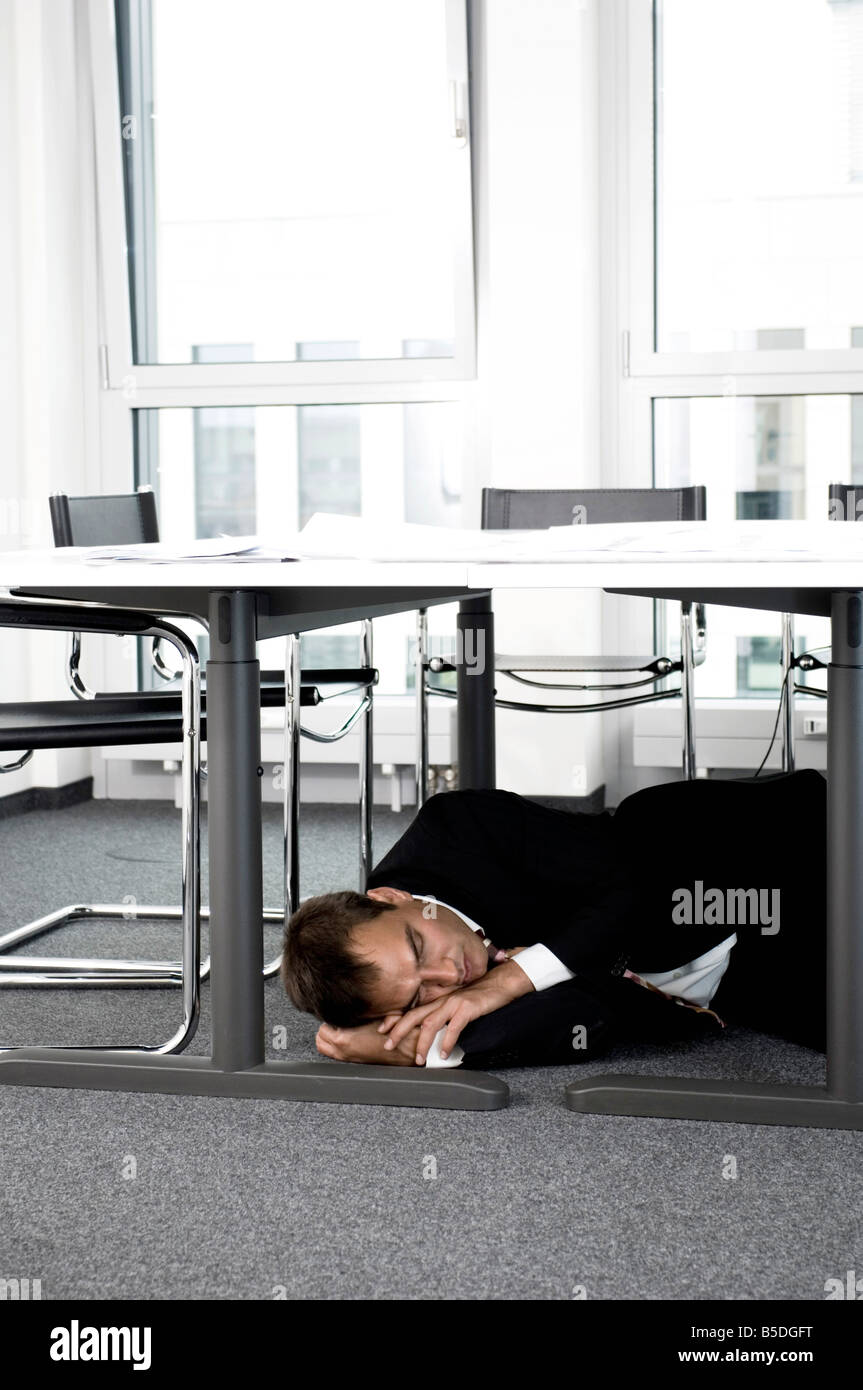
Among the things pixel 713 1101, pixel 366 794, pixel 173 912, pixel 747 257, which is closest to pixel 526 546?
pixel 713 1101

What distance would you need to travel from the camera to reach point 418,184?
13.1ft

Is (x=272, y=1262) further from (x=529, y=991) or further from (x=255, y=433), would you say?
(x=255, y=433)

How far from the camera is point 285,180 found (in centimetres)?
409

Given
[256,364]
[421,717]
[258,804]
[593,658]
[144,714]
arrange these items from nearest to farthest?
[258,804] → [144,714] → [421,717] → [593,658] → [256,364]

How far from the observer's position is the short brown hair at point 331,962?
1.56 metres

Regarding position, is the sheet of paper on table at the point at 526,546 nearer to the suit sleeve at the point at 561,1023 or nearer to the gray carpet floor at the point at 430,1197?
the suit sleeve at the point at 561,1023

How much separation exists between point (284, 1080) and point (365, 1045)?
0.10 meters

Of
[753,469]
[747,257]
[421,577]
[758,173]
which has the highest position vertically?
[758,173]

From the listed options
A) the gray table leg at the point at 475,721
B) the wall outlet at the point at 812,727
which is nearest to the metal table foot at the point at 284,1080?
the gray table leg at the point at 475,721

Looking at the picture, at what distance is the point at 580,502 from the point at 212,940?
1714 mm

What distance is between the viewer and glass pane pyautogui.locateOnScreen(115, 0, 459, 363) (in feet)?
13.0

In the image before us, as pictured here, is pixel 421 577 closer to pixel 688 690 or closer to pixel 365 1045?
pixel 365 1045

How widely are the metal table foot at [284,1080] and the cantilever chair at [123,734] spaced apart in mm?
96

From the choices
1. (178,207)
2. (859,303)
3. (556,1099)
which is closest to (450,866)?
(556,1099)
